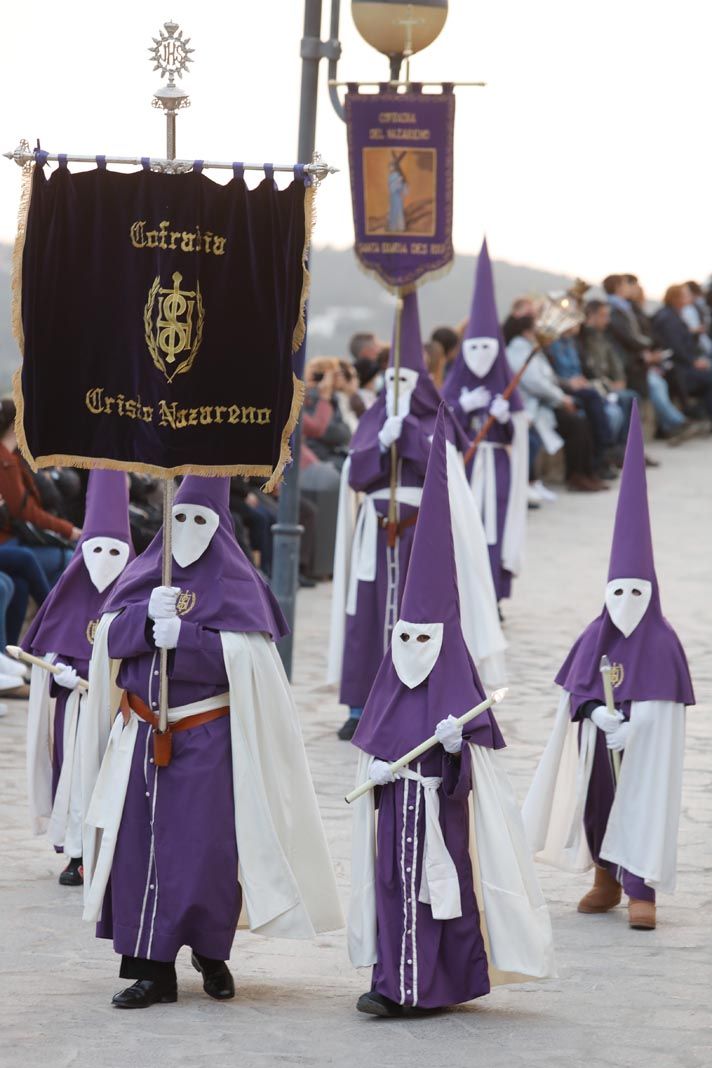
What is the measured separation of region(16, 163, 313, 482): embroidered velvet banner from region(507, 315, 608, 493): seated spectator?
1075 cm

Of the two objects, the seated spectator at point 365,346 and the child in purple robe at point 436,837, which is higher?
the seated spectator at point 365,346

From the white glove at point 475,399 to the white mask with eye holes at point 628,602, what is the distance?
244 inches

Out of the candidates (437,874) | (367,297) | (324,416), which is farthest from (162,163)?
(367,297)

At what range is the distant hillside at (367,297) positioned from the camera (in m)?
17.4

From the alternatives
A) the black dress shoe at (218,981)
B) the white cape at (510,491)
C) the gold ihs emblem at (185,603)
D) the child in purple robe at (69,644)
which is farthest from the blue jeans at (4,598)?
the black dress shoe at (218,981)

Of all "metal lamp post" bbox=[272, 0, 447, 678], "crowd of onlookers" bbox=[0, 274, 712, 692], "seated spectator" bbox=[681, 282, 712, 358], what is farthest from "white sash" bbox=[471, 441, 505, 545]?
"seated spectator" bbox=[681, 282, 712, 358]

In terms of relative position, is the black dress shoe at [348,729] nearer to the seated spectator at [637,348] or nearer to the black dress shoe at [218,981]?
the black dress shoe at [218,981]

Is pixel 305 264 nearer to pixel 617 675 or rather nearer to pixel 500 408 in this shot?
pixel 617 675

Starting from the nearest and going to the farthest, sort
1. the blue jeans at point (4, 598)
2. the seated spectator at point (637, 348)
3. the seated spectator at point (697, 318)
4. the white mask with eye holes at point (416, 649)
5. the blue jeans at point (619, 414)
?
the white mask with eye holes at point (416, 649) < the blue jeans at point (4, 598) < the blue jeans at point (619, 414) < the seated spectator at point (637, 348) < the seated spectator at point (697, 318)

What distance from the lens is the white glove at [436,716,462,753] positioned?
19.2 ft

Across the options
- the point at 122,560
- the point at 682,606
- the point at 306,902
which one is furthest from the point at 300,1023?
the point at 682,606

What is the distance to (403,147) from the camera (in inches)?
418

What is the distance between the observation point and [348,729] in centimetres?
1034

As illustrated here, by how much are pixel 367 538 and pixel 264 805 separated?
4.54 m
